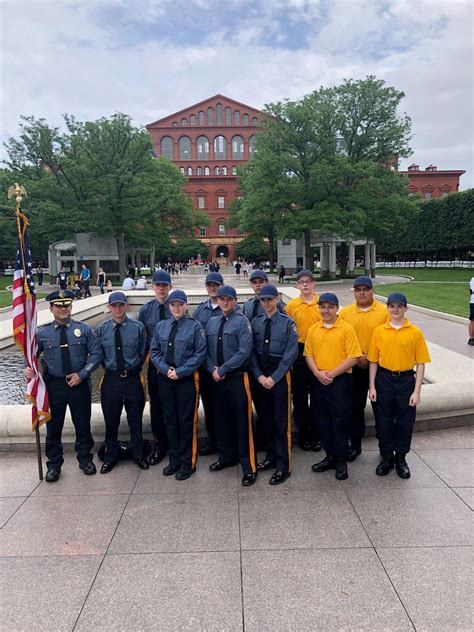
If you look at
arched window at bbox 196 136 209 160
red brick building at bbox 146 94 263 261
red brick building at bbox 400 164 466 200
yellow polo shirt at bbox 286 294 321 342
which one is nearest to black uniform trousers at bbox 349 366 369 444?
yellow polo shirt at bbox 286 294 321 342

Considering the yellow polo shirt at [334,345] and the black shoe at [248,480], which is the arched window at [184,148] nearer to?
the yellow polo shirt at [334,345]

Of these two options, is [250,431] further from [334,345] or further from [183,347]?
[334,345]

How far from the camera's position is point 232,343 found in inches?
175

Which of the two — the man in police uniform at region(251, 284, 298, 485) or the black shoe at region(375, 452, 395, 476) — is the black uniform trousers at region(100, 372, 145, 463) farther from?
the black shoe at region(375, 452, 395, 476)

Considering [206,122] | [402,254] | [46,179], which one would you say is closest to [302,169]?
[46,179]

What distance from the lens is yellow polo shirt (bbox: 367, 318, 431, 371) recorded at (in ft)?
14.2

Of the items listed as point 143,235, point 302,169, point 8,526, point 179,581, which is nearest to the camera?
point 179,581

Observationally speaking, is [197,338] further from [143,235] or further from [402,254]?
[402,254]

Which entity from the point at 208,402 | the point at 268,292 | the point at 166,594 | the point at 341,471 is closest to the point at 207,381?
the point at 208,402

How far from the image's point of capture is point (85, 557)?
3.34 meters

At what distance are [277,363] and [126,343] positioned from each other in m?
1.59

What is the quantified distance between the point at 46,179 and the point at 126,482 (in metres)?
34.7

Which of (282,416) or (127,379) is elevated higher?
(127,379)

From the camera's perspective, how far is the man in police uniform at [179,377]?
14.8 feet
